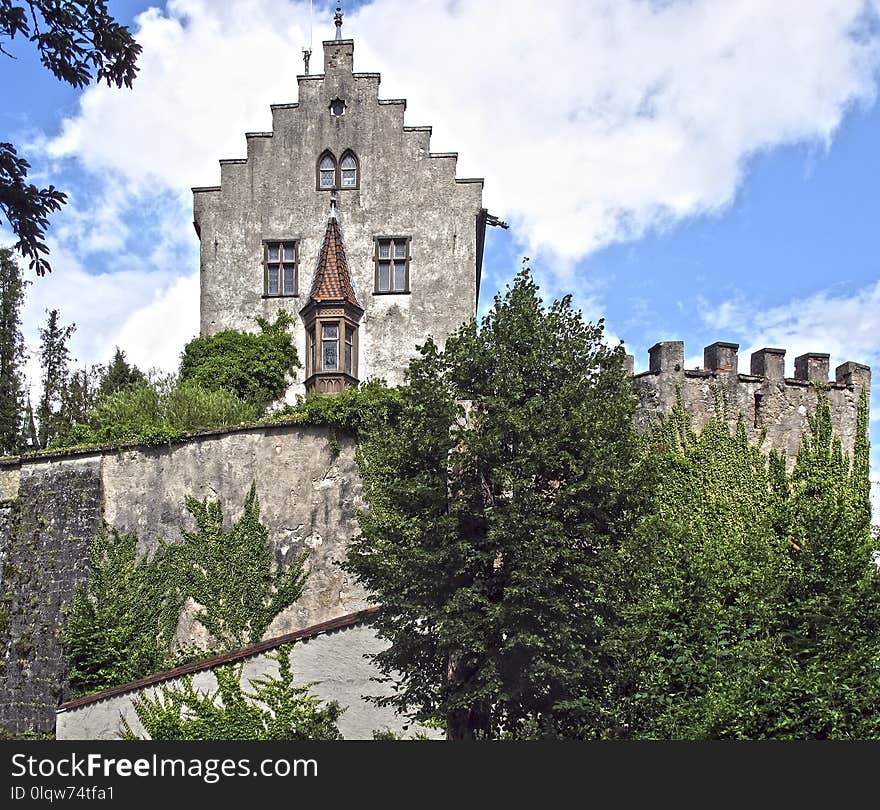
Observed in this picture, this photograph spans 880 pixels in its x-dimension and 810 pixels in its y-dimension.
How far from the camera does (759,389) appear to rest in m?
28.0

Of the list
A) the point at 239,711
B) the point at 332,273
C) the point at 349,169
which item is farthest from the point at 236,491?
the point at 349,169

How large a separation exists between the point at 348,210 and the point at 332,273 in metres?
2.74

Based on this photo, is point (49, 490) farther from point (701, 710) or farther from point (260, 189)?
point (701, 710)

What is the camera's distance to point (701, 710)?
19250mm

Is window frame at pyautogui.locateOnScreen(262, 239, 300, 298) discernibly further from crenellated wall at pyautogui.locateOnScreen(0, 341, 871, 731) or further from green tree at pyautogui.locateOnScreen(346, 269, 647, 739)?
green tree at pyautogui.locateOnScreen(346, 269, 647, 739)

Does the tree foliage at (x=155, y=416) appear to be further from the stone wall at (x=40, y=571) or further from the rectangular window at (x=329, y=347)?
the rectangular window at (x=329, y=347)

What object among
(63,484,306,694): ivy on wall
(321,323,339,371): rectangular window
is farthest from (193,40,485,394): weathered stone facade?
(63,484,306,694): ivy on wall

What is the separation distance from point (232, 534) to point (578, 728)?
Result: 1165 cm

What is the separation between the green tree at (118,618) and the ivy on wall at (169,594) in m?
0.02

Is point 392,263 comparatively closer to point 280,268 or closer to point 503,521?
point 280,268

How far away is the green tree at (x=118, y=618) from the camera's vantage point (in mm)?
26672

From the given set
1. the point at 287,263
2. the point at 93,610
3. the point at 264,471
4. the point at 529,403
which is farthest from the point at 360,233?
the point at 529,403

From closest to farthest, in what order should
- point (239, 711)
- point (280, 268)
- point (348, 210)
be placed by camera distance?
point (239, 711), point (280, 268), point (348, 210)

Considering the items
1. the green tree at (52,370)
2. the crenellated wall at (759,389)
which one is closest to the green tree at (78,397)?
the green tree at (52,370)
